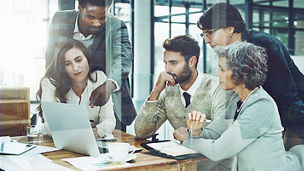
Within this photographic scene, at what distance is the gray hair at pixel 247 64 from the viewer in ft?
7.56

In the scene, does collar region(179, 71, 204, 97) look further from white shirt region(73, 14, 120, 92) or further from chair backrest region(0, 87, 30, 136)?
chair backrest region(0, 87, 30, 136)

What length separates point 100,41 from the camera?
2537 millimetres

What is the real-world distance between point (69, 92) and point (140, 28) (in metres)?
0.60

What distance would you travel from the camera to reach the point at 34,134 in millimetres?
2404

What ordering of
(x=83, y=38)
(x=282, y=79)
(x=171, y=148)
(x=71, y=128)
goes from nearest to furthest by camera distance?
1. (x=71, y=128)
2. (x=171, y=148)
3. (x=282, y=79)
4. (x=83, y=38)

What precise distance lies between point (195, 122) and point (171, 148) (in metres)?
0.27

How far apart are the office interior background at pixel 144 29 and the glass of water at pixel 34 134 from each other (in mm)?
107

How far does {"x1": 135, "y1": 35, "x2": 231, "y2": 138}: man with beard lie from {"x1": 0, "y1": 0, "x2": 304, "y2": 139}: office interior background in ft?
0.14

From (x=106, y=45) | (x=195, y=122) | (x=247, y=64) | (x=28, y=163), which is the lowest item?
(x=28, y=163)

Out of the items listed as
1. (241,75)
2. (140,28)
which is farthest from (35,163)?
(241,75)

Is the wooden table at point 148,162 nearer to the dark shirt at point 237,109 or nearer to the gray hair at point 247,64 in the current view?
the dark shirt at point 237,109

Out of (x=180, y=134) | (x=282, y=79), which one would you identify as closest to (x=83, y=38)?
(x=180, y=134)

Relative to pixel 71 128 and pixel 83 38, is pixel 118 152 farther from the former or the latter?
pixel 83 38

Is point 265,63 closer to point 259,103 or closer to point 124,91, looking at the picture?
point 259,103
